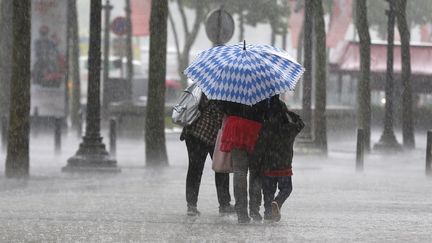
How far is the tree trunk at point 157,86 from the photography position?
88.6 ft

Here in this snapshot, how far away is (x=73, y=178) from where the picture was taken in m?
24.0

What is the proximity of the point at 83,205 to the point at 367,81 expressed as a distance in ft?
67.4

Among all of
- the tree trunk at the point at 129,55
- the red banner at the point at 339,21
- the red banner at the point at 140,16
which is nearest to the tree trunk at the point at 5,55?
the tree trunk at the point at 129,55

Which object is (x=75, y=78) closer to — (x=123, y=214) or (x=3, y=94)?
(x=3, y=94)

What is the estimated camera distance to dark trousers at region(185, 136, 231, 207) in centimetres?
1575

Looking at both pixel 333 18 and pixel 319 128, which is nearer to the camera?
pixel 319 128

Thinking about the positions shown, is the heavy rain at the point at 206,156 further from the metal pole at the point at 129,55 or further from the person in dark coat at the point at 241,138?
the metal pole at the point at 129,55

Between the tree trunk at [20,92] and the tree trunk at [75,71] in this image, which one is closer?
the tree trunk at [20,92]

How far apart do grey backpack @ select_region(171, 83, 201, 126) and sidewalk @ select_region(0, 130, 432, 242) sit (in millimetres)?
1127

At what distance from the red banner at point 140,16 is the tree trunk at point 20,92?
104ft

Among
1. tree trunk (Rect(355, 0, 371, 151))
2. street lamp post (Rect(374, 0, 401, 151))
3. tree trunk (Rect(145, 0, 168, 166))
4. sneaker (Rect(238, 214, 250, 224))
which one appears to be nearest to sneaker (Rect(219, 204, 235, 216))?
sneaker (Rect(238, 214, 250, 224))

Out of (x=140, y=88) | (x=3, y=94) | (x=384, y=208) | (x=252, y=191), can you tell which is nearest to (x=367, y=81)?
(x=3, y=94)

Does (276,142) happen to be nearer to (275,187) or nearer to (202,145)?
(275,187)

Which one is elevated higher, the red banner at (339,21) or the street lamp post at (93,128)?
the red banner at (339,21)
